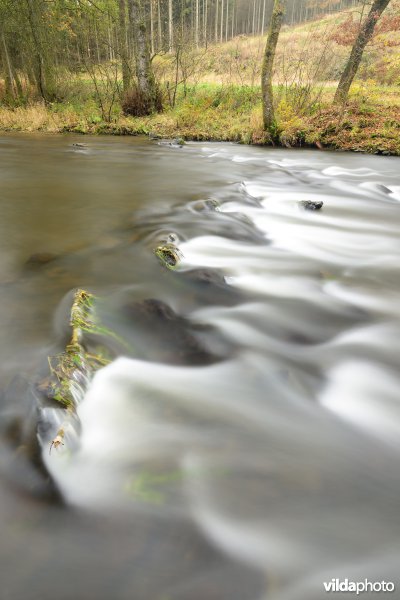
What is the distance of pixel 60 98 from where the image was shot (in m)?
19.1

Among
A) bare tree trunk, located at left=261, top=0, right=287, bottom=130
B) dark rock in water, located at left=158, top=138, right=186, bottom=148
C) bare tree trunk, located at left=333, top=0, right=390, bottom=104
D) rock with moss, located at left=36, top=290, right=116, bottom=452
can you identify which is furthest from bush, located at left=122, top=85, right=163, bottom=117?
rock with moss, located at left=36, top=290, right=116, bottom=452

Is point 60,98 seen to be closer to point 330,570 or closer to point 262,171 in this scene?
point 262,171

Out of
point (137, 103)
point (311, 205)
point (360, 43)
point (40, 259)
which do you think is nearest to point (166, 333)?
point (40, 259)

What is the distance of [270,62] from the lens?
10.4m

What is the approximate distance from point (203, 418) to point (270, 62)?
11.0 metres

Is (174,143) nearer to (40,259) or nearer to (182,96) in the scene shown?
(182,96)

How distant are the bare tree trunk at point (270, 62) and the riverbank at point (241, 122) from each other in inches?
16.1

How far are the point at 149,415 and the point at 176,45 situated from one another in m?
16.0

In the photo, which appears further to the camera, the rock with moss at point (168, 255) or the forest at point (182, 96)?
the forest at point (182, 96)

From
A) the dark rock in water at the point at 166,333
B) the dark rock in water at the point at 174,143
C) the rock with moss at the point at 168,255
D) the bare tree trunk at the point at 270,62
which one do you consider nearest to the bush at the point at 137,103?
the dark rock in water at the point at 174,143

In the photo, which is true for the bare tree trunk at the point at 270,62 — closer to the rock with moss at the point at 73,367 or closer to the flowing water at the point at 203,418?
the flowing water at the point at 203,418

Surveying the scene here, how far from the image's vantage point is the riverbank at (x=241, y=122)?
414 inches

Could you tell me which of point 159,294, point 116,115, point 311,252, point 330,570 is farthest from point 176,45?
point 330,570

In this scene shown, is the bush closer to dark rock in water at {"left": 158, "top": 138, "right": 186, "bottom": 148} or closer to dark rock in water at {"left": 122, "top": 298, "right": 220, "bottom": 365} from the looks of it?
dark rock in water at {"left": 158, "top": 138, "right": 186, "bottom": 148}
